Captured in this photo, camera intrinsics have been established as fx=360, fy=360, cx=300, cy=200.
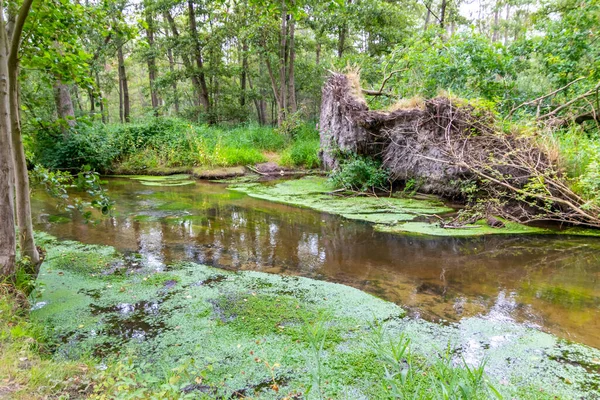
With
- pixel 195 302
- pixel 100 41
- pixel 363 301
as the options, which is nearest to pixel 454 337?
pixel 363 301

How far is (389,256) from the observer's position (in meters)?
4.04

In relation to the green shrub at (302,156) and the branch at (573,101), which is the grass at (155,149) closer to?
the green shrub at (302,156)

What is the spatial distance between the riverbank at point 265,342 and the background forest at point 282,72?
54.6 inches

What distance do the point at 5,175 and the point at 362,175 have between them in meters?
6.03

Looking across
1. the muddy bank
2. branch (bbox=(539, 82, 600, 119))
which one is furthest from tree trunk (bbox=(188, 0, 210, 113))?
branch (bbox=(539, 82, 600, 119))

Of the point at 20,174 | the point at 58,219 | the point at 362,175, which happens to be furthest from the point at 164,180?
the point at 20,174

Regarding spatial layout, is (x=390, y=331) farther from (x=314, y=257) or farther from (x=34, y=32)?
(x=34, y=32)

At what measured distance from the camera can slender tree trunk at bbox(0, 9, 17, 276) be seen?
2.12m

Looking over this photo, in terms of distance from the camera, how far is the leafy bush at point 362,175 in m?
7.24

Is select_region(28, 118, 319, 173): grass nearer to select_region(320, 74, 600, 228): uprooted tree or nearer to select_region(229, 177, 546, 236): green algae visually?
select_region(229, 177, 546, 236): green algae

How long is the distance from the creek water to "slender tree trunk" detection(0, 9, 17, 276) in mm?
1379

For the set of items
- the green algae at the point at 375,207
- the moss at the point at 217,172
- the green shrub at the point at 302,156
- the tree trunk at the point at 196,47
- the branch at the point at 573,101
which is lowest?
the green algae at the point at 375,207

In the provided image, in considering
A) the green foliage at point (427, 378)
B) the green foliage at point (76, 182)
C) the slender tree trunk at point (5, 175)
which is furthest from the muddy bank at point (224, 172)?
the green foliage at point (427, 378)

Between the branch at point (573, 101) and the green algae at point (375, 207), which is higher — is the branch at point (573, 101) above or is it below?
above
